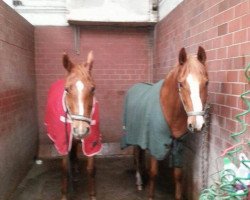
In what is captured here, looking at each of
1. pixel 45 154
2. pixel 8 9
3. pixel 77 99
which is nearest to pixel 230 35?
pixel 77 99

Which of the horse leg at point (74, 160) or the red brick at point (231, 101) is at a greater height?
the red brick at point (231, 101)

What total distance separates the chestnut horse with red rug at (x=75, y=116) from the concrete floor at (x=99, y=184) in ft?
1.01

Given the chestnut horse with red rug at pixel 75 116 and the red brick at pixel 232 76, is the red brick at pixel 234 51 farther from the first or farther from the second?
A: the chestnut horse with red rug at pixel 75 116

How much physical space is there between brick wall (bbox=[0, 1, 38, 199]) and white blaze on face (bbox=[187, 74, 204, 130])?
6.70ft

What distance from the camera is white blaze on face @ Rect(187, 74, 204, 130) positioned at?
2.05 metres

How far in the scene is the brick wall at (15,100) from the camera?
3.11 metres

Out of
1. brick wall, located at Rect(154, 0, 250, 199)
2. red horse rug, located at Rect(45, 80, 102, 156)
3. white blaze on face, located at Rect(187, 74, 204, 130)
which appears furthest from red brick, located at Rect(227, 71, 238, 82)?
red horse rug, located at Rect(45, 80, 102, 156)

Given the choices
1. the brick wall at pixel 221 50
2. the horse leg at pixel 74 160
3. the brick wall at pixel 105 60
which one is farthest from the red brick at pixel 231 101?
the brick wall at pixel 105 60

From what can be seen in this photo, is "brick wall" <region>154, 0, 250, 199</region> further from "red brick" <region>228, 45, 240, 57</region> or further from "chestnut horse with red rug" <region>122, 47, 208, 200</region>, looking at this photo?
"chestnut horse with red rug" <region>122, 47, 208, 200</region>

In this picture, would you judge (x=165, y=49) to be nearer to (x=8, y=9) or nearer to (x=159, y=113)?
(x=159, y=113)

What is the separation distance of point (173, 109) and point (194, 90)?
1.79ft

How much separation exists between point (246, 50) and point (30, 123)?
3.42m

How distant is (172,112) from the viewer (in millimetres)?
2598

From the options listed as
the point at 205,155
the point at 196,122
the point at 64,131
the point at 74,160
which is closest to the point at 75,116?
the point at 64,131
